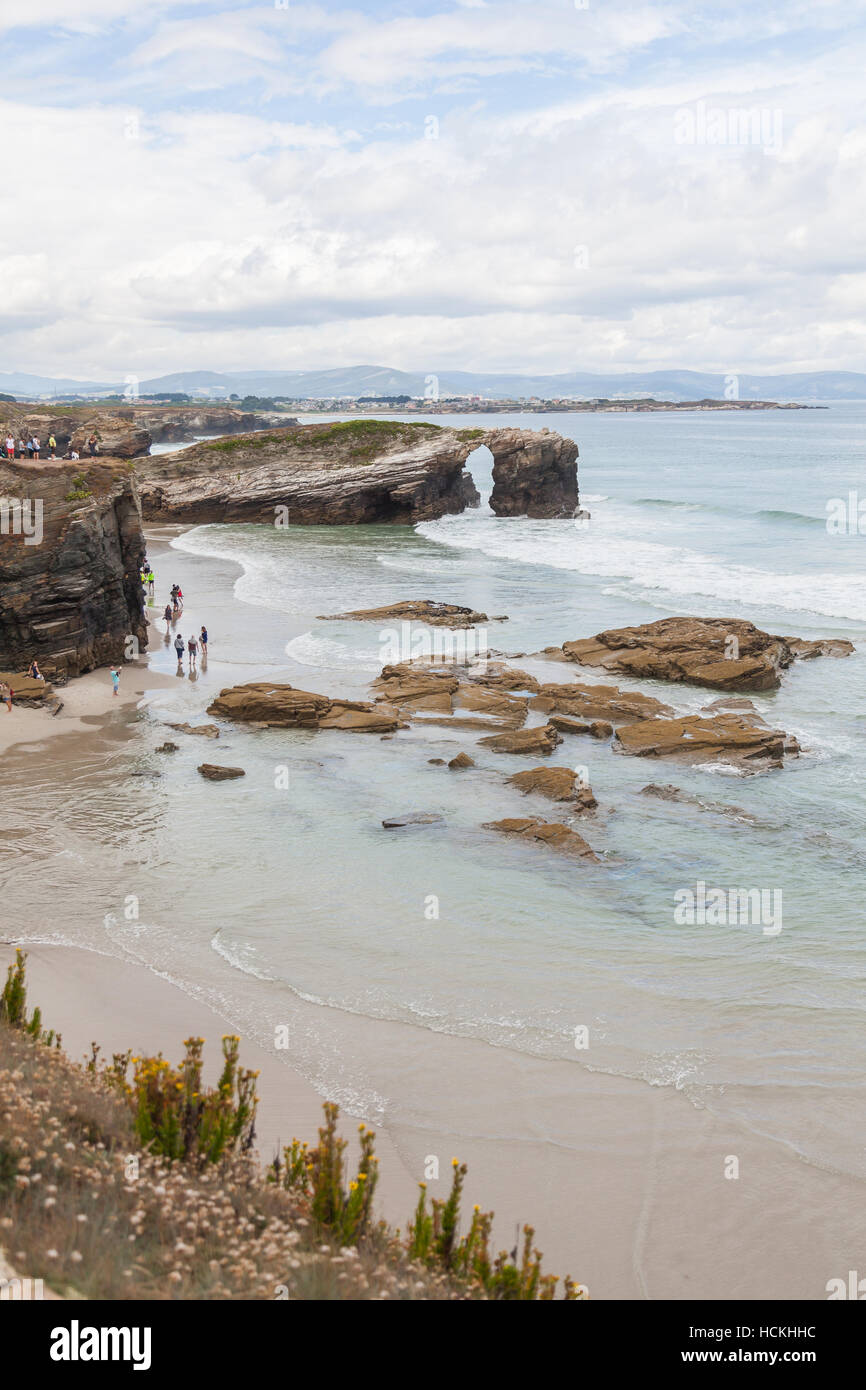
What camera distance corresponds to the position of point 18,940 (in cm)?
1386

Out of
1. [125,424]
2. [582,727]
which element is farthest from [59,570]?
[125,424]

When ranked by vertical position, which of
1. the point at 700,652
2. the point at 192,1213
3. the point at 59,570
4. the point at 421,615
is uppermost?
the point at 59,570

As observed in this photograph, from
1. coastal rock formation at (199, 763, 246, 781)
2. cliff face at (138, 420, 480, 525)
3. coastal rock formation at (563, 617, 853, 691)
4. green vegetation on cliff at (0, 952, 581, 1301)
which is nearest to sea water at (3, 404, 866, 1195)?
coastal rock formation at (199, 763, 246, 781)

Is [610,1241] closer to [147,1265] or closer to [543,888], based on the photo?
[147,1265]

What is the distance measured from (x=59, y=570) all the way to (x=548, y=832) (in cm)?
1671

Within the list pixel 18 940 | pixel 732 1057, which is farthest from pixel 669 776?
pixel 18 940

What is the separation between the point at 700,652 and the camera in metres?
30.6

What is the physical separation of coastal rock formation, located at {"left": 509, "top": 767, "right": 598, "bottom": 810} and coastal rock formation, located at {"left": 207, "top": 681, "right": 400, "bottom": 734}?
15.9ft

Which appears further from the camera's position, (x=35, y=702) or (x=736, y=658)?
(x=736, y=658)

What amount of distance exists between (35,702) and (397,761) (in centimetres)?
963

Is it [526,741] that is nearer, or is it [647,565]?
[526,741]

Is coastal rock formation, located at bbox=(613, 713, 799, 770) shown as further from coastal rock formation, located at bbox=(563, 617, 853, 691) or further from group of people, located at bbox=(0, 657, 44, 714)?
group of people, located at bbox=(0, 657, 44, 714)

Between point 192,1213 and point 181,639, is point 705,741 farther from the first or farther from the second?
point 192,1213

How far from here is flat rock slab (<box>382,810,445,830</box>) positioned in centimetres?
1880
